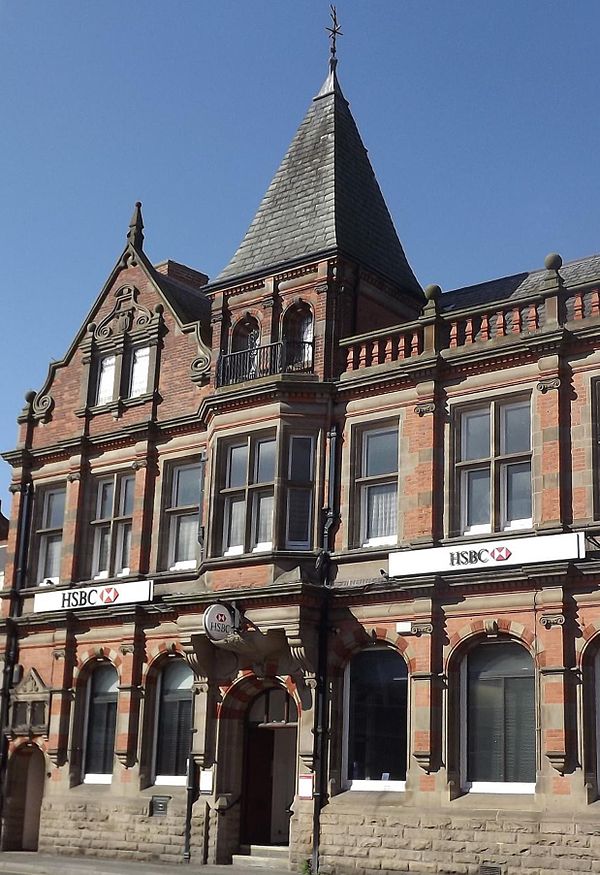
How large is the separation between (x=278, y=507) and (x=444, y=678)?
16.0ft

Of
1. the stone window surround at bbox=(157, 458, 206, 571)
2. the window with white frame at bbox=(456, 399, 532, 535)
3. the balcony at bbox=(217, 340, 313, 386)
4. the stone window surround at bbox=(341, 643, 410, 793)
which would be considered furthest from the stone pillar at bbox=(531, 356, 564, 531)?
the stone window surround at bbox=(157, 458, 206, 571)

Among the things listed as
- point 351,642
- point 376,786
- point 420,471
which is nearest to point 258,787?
point 376,786

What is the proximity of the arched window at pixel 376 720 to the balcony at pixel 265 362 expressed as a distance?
6271mm

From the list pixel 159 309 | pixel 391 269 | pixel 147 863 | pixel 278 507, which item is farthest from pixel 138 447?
pixel 147 863

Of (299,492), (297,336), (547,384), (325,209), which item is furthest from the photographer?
(325,209)

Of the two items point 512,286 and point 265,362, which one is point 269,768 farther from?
point 512,286

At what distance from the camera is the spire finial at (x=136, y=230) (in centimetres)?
3152

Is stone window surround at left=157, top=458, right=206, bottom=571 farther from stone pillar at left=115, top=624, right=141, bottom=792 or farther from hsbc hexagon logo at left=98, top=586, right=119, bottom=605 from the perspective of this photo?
stone pillar at left=115, top=624, right=141, bottom=792

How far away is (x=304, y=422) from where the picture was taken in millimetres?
25406

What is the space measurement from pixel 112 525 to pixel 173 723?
5.04 m

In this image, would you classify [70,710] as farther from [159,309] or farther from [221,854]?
[159,309]

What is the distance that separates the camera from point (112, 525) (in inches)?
1147

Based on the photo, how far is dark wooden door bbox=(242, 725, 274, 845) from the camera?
2520cm

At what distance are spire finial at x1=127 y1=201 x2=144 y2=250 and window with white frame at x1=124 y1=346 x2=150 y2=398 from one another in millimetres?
3031
